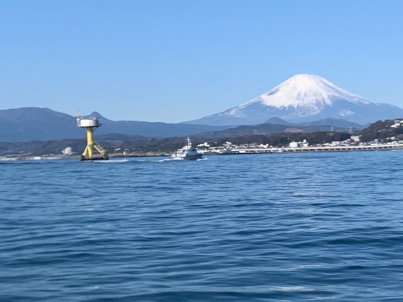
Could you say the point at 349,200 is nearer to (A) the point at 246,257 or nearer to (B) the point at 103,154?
(A) the point at 246,257

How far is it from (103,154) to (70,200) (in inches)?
2727

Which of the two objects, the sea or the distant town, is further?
the distant town

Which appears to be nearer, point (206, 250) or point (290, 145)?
point (206, 250)

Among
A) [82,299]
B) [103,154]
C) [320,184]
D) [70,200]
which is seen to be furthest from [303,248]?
[103,154]

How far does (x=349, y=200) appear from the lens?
20.2 meters

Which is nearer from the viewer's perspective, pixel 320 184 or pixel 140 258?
pixel 140 258

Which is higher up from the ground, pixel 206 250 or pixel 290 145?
pixel 206 250

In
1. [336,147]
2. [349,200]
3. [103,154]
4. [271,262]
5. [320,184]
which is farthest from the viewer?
[336,147]

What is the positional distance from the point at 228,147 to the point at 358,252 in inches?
5611

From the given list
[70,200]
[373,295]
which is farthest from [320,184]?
[373,295]

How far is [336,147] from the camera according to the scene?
5187 inches

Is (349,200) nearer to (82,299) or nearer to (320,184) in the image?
(320,184)

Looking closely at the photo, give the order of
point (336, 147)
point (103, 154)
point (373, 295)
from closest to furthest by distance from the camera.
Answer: point (373, 295), point (103, 154), point (336, 147)

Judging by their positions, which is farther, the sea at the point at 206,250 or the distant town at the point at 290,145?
the distant town at the point at 290,145
